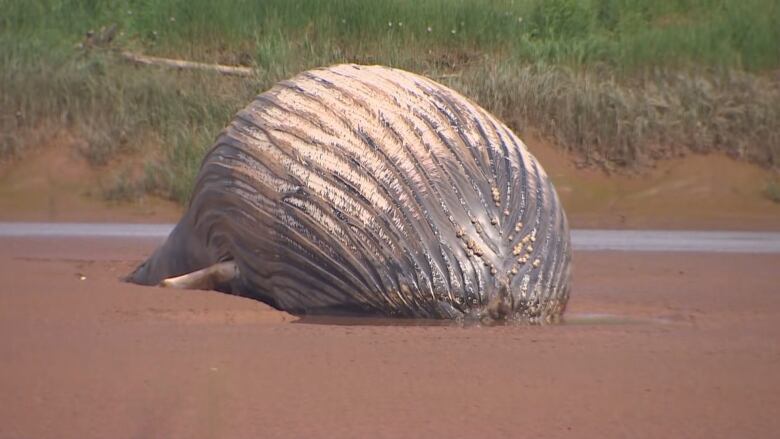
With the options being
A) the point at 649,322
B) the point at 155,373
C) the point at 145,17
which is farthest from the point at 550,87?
the point at 155,373

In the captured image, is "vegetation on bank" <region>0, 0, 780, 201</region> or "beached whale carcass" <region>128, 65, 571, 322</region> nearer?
"beached whale carcass" <region>128, 65, 571, 322</region>

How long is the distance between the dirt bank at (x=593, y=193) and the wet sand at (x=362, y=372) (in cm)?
750

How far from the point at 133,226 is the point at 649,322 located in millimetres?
7906

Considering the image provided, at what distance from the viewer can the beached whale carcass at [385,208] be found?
592 cm

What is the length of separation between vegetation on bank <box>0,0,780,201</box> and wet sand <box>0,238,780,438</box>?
342 inches

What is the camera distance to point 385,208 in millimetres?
5973

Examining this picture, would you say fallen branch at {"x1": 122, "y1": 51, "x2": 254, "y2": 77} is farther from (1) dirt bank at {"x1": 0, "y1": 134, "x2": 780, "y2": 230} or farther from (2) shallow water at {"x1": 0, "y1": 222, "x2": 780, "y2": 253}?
(2) shallow water at {"x1": 0, "y1": 222, "x2": 780, "y2": 253}

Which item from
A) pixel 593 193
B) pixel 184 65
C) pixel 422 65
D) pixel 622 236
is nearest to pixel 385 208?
pixel 622 236

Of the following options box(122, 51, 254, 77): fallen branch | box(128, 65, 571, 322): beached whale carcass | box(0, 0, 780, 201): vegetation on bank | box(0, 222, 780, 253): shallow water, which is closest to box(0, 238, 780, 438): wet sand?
box(128, 65, 571, 322): beached whale carcass

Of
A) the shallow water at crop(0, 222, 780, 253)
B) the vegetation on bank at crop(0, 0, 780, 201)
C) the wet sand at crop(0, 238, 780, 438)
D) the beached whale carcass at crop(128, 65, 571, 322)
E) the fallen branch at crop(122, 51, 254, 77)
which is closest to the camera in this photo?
the wet sand at crop(0, 238, 780, 438)

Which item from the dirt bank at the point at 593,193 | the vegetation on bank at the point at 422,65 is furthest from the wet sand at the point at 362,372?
the vegetation on bank at the point at 422,65

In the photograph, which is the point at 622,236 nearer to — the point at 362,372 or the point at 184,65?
the point at 184,65

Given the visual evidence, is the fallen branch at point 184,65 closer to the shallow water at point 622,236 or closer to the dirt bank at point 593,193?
the dirt bank at point 593,193

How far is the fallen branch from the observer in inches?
672
